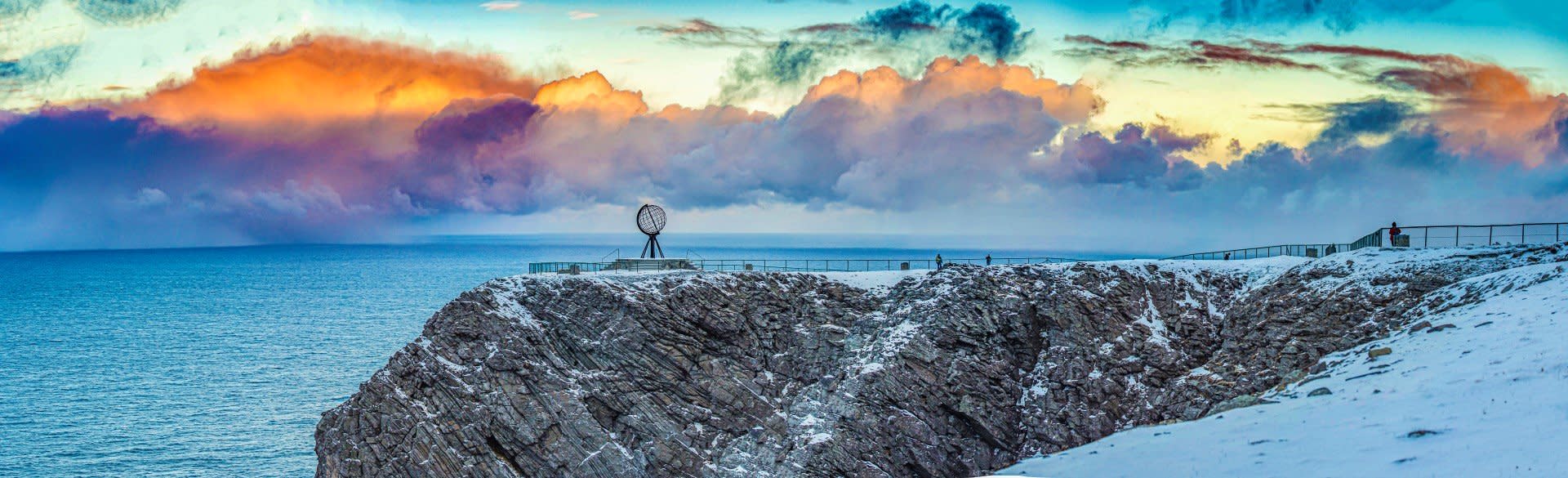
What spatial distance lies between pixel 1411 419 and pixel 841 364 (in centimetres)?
3390

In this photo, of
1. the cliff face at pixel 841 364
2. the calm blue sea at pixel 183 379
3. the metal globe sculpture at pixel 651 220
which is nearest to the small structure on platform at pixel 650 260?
the metal globe sculpture at pixel 651 220

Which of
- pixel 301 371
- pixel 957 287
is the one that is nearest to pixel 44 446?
pixel 301 371

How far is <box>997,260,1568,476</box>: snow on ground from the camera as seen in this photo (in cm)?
2498

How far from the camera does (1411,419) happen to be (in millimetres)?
28797

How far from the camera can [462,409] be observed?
5488 cm

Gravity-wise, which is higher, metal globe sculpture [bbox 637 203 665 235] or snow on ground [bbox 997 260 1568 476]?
metal globe sculpture [bbox 637 203 665 235]

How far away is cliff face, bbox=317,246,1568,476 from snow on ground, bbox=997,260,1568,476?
31.9 feet

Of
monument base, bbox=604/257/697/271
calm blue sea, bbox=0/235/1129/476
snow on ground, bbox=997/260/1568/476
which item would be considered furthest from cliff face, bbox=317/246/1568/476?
calm blue sea, bbox=0/235/1129/476

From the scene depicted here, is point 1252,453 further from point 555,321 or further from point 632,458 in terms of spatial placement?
point 555,321

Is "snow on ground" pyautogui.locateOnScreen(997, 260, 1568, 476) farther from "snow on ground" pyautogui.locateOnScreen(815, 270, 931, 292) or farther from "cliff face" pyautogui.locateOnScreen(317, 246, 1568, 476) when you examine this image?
"snow on ground" pyautogui.locateOnScreen(815, 270, 931, 292)

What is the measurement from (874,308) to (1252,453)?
37.1 m

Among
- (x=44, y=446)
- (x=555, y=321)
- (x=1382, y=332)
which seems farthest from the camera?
(x=44, y=446)

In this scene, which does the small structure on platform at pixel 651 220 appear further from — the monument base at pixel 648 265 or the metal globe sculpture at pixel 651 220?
the monument base at pixel 648 265

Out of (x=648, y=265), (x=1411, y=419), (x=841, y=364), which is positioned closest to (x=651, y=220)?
(x=648, y=265)
